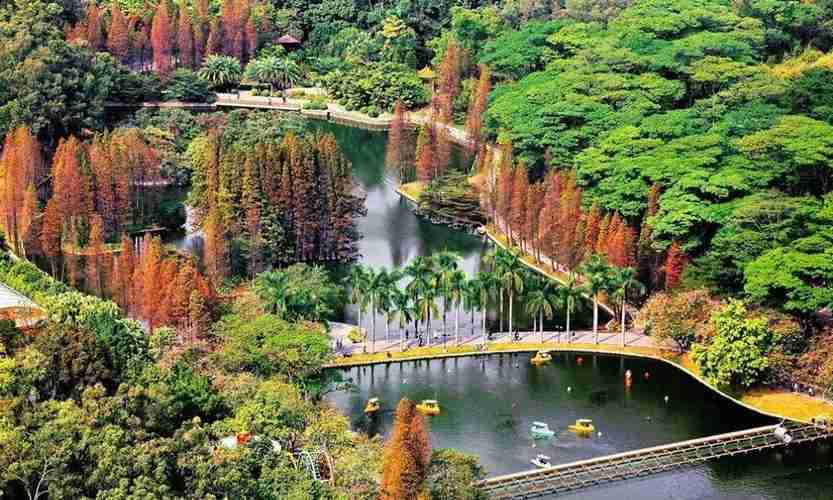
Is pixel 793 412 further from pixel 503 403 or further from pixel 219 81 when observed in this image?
pixel 219 81

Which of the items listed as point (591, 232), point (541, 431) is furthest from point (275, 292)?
point (591, 232)

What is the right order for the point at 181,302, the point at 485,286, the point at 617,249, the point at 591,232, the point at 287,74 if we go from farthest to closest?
the point at 287,74 → the point at 591,232 → the point at 617,249 → the point at 485,286 → the point at 181,302

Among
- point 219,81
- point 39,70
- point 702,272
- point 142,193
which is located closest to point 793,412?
point 702,272

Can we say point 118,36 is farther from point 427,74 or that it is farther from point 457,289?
point 457,289

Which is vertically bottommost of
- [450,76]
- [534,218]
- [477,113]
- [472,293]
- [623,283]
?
[472,293]

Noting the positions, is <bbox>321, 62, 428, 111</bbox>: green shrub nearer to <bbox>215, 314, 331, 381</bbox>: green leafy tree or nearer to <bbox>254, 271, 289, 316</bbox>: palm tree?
<bbox>254, 271, 289, 316</bbox>: palm tree

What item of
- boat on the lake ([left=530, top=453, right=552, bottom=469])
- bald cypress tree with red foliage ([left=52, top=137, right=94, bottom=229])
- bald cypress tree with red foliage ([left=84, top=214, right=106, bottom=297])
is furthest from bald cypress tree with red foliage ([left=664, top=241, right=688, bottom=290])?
bald cypress tree with red foliage ([left=52, top=137, right=94, bottom=229])

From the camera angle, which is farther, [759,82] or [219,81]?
[219,81]
